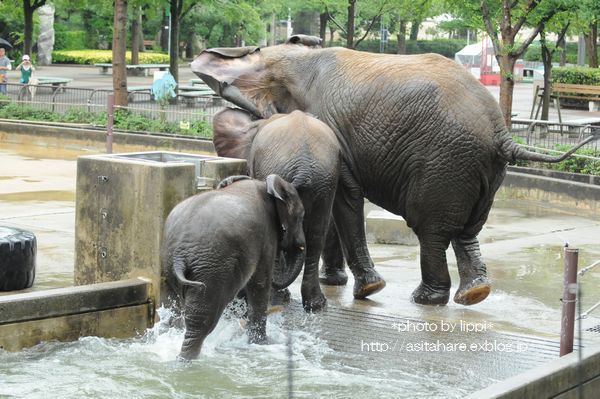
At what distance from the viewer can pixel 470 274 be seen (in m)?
9.84

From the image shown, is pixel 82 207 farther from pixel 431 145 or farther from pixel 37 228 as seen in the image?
pixel 37 228

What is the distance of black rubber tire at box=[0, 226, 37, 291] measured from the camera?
9.79 m

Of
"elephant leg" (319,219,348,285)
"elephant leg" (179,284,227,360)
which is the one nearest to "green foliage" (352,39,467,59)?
"elephant leg" (319,219,348,285)

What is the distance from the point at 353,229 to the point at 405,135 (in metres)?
0.92

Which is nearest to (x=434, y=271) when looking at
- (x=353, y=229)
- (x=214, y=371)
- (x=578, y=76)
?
(x=353, y=229)

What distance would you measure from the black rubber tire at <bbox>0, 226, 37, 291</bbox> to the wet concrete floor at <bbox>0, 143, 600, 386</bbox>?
0.22 meters

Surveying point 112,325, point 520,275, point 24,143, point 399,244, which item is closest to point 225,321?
point 112,325

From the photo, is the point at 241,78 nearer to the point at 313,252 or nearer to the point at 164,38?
the point at 313,252

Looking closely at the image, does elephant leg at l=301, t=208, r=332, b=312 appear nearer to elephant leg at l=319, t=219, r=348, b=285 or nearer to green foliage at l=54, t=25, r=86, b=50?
elephant leg at l=319, t=219, r=348, b=285

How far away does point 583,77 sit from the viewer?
121ft

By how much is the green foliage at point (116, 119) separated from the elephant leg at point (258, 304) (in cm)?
1447

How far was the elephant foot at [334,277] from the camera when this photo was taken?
418 inches

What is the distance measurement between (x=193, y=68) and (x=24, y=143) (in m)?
15.2

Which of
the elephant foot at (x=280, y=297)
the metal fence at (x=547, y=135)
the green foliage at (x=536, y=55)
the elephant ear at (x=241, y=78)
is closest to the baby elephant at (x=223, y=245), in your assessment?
the elephant foot at (x=280, y=297)
